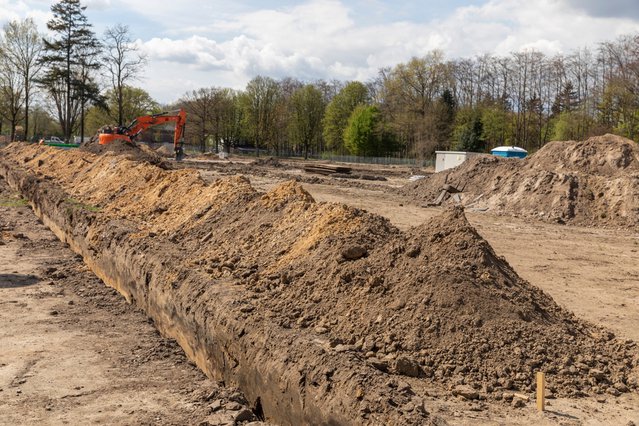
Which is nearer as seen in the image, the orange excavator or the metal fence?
the orange excavator

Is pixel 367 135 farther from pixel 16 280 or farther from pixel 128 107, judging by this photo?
pixel 16 280

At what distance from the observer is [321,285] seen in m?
6.33

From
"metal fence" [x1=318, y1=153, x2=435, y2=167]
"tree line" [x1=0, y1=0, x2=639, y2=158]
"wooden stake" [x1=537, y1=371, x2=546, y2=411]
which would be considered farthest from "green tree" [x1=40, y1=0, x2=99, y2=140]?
"wooden stake" [x1=537, y1=371, x2=546, y2=411]

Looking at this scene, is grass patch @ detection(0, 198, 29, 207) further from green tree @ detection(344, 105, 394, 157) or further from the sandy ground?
green tree @ detection(344, 105, 394, 157)

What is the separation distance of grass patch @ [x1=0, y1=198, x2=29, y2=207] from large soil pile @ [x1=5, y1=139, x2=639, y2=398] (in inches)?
531

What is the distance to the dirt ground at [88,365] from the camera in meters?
5.46

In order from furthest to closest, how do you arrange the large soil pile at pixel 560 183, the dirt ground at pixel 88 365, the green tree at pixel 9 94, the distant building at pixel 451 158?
1. the green tree at pixel 9 94
2. the distant building at pixel 451 158
3. the large soil pile at pixel 560 183
4. the dirt ground at pixel 88 365

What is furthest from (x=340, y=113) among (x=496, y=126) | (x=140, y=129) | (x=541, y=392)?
(x=541, y=392)

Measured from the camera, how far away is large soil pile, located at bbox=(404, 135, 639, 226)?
61.4 feet

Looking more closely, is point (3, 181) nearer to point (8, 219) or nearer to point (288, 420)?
point (8, 219)

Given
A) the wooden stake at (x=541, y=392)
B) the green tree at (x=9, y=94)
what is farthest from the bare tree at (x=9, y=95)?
the wooden stake at (x=541, y=392)

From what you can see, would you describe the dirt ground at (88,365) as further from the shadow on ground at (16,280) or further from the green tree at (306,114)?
the green tree at (306,114)

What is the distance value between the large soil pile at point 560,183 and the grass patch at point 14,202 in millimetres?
13272

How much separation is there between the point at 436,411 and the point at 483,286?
5.90 feet
